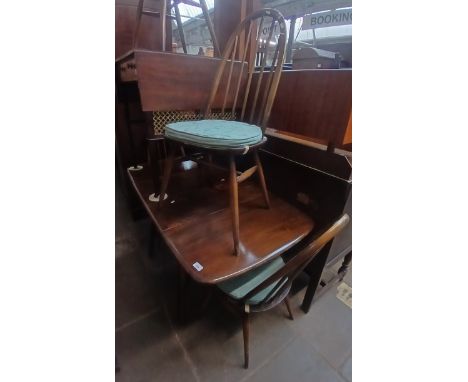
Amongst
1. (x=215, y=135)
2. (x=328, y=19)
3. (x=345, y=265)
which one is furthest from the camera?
(x=328, y=19)

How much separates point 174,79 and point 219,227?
72 centimetres

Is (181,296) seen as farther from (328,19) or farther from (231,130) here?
(328,19)

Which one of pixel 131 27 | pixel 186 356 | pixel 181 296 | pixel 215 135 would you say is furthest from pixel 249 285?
pixel 131 27

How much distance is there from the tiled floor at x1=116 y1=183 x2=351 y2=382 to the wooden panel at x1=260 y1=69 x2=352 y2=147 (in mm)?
930

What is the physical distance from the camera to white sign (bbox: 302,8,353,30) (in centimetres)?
209

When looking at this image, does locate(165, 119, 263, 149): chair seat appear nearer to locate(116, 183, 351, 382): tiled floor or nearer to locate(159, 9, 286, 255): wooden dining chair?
locate(159, 9, 286, 255): wooden dining chair

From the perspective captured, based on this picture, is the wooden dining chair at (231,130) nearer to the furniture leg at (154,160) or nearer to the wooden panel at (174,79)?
the wooden panel at (174,79)

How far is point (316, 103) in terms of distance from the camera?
0.99 meters

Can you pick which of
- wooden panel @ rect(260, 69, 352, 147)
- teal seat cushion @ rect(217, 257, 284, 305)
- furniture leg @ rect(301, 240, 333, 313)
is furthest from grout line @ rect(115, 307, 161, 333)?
wooden panel @ rect(260, 69, 352, 147)

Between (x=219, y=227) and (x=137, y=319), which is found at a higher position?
(x=219, y=227)
